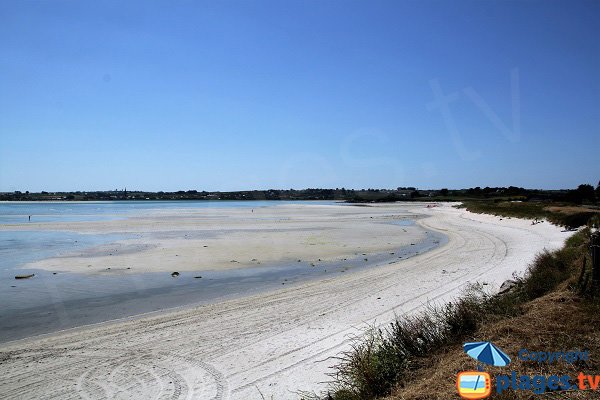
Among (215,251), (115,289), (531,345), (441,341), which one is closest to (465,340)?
(441,341)

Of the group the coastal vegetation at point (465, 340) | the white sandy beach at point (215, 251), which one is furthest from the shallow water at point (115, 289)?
the coastal vegetation at point (465, 340)

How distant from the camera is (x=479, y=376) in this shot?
4.30 meters

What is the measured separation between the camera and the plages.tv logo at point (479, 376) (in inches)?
158

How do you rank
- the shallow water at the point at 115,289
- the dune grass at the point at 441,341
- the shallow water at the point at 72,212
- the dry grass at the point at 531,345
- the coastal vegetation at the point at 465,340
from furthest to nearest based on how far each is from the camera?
the shallow water at the point at 72,212
the shallow water at the point at 115,289
the dune grass at the point at 441,341
the coastal vegetation at the point at 465,340
the dry grass at the point at 531,345

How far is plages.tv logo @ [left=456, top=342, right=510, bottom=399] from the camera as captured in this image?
158 inches

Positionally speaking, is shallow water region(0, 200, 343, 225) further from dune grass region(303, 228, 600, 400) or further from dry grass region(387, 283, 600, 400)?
dry grass region(387, 283, 600, 400)

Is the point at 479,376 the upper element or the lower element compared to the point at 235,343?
upper

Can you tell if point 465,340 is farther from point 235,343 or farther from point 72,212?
point 72,212

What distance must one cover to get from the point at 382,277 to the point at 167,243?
52.8 feet

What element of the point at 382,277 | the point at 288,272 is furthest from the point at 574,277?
the point at 288,272

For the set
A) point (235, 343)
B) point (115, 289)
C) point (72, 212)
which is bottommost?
point (72, 212)

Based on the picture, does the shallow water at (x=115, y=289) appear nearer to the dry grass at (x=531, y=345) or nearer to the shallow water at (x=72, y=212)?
the dry grass at (x=531, y=345)

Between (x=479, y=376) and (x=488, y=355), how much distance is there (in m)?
0.25

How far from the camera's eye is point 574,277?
7277 millimetres
